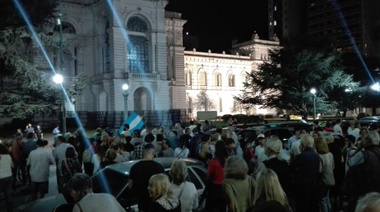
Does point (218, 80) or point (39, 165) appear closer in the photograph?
point (39, 165)

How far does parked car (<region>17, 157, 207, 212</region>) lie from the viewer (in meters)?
6.62

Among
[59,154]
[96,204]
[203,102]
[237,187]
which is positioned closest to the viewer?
[96,204]

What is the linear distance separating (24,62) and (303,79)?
24.6 meters

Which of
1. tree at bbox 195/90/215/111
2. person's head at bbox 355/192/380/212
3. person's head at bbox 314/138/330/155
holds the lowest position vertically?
person's head at bbox 314/138/330/155

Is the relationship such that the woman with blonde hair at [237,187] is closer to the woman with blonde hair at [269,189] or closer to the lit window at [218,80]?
the woman with blonde hair at [269,189]

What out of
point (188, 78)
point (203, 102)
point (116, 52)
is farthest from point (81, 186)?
point (203, 102)

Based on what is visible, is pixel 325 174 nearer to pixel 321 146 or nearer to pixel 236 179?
pixel 321 146

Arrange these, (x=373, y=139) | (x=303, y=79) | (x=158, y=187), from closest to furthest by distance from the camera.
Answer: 1. (x=158, y=187)
2. (x=373, y=139)
3. (x=303, y=79)

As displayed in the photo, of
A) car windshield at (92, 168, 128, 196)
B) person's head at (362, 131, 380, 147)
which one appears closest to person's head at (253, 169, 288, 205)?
person's head at (362, 131, 380, 147)

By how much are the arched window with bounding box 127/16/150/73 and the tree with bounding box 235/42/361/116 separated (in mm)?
15598

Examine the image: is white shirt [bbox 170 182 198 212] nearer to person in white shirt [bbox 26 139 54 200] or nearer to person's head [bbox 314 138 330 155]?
person's head [bbox 314 138 330 155]

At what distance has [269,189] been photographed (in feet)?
14.2

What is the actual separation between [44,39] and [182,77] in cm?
2903

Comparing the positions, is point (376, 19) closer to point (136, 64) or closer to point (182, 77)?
point (182, 77)
